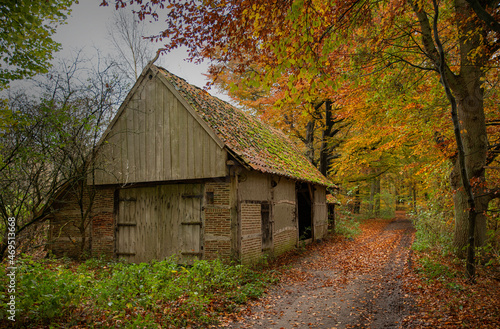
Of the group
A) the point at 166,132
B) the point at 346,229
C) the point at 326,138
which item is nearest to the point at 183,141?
the point at 166,132

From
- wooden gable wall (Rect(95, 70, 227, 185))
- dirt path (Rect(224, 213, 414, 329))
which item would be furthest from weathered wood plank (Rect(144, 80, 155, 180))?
dirt path (Rect(224, 213, 414, 329))

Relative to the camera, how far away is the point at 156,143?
33.7ft

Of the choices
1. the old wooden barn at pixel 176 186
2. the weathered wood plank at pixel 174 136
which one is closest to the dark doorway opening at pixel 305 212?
the old wooden barn at pixel 176 186

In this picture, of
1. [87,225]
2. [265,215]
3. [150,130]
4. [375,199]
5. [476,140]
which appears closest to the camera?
[476,140]

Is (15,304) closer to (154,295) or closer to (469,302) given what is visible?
(154,295)

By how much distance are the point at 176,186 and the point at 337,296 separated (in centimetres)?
588

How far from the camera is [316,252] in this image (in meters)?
13.4

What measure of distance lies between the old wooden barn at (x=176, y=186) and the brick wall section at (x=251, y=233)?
3 cm

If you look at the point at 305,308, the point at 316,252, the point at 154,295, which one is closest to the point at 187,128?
the point at 154,295

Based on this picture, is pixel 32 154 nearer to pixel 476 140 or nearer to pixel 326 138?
pixel 476 140

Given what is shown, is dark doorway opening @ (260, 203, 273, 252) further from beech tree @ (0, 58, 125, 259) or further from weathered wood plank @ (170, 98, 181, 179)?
beech tree @ (0, 58, 125, 259)

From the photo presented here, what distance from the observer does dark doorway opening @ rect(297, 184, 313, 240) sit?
15742mm

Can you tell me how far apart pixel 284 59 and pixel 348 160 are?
14121mm

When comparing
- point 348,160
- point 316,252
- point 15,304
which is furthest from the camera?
point 348,160
